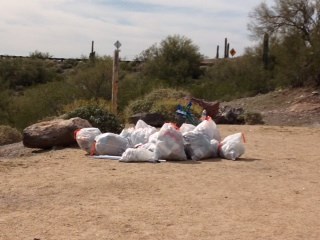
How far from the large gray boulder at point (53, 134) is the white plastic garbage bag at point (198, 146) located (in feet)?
9.30

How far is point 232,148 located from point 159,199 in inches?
156

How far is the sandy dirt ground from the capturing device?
6.28 m

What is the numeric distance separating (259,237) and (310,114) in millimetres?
21835

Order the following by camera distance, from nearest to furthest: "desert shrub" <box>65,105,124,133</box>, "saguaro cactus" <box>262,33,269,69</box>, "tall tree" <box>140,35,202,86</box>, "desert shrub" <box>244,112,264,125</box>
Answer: "desert shrub" <box>65,105,124,133</box>
"desert shrub" <box>244,112,264,125</box>
"saguaro cactus" <box>262,33,269,69</box>
"tall tree" <box>140,35,202,86</box>

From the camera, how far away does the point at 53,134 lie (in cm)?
1323

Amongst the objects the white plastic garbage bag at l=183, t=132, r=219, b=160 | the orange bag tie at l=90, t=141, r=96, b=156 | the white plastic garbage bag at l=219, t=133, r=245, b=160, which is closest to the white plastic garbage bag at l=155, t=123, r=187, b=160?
the white plastic garbage bag at l=183, t=132, r=219, b=160

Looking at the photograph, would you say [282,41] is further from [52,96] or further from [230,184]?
[230,184]

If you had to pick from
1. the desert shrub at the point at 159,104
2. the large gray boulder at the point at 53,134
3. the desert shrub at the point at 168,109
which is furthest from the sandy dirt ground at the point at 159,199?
the desert shrub at the point at 159,104

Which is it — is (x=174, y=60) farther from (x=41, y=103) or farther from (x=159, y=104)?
(x=159, y=104)

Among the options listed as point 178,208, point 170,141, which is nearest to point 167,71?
point 170,141

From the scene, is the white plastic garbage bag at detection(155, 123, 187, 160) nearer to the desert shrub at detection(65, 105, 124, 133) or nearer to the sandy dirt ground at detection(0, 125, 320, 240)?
the sandy dirt ground at detection(0, 125, 320, 240)

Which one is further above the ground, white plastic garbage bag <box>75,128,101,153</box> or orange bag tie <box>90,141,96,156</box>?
white plastic garbage bag <box>75,128,101,153</box>

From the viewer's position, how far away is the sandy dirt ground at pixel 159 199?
628 centimetres

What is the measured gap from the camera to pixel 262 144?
14586mm
